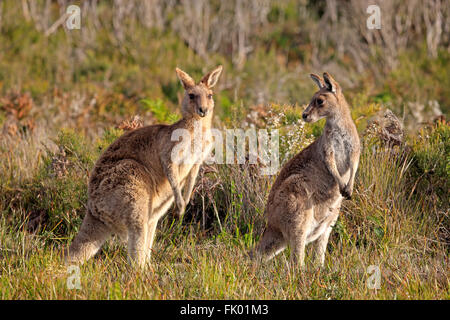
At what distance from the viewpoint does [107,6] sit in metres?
17.2

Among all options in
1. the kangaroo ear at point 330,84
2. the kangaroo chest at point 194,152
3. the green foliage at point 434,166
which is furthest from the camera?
the green foliage at point 434,166

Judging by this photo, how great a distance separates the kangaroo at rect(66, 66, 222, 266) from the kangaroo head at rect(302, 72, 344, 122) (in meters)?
0.76

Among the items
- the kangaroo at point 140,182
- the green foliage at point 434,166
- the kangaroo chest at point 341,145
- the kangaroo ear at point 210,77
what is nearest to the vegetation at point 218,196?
the green foliage at point 434,166

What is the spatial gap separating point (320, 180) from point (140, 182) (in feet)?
4.52

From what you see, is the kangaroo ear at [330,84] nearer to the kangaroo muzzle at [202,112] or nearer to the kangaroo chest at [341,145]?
the kangaroo chest at [341,145]

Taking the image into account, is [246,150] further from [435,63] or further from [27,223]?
[435,63]

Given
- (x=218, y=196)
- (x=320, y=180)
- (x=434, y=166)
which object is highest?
(x=320, y=180)

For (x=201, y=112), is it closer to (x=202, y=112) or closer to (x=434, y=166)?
(x=202, y=112)

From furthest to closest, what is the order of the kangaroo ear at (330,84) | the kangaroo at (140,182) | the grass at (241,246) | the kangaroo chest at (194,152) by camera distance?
the kangaroo ear at (330,84)
the kangaroo chest at (194,152)
the kangaroo at (140,182)
the grass at (241,246)

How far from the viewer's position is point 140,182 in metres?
4.43

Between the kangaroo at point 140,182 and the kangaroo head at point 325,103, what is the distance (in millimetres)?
760

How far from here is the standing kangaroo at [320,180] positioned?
455 cm

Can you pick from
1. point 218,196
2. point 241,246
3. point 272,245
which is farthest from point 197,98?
point 218,196
